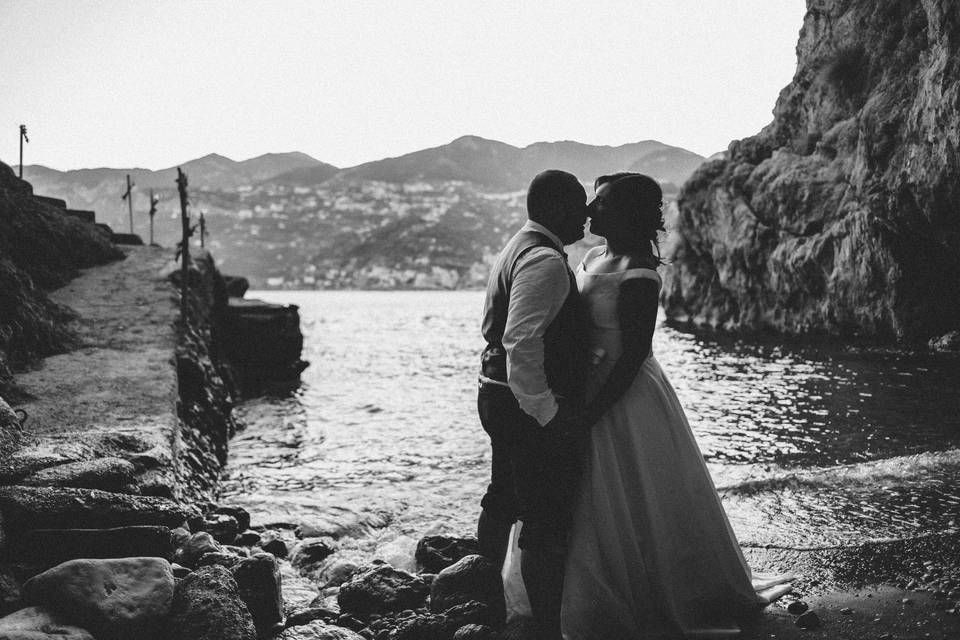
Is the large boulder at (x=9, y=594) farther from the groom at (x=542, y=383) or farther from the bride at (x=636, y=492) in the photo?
the bride at (x=636, y=492)

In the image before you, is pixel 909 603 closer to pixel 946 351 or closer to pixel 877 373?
pixel 877 373

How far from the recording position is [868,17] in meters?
33.8

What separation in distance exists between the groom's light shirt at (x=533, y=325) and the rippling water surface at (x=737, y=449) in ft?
13.4

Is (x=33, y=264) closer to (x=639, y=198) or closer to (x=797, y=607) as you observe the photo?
(x=639, y=198)

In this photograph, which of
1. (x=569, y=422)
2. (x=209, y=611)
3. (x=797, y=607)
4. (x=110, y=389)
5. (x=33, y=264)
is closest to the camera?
(x=569, y=422)

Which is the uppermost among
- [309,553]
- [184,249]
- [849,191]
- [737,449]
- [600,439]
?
[849,191]

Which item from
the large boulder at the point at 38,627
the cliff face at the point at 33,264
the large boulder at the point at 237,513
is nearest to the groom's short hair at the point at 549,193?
the large boulder at the point at 38,627

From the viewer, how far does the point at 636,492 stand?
13.4 feet

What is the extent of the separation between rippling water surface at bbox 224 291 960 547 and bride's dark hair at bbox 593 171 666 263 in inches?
157

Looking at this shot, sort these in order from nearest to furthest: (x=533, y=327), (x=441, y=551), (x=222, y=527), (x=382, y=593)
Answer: (x=533, y=327) → (x=382, y=593) → (x=441, y=551) → (x=222, y=527)

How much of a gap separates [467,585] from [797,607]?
248 cm

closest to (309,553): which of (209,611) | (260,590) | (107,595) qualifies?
(260,590)

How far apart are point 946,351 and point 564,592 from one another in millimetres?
28703

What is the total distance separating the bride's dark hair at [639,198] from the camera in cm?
404
